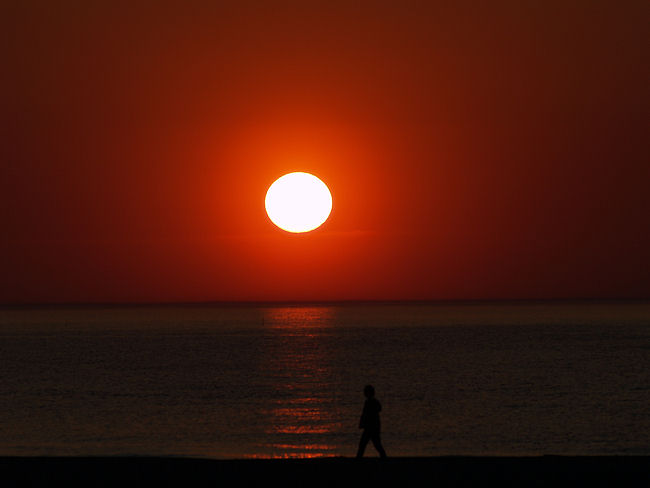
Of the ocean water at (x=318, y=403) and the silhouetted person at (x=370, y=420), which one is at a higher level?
the ocean water at (x=318, y=403)

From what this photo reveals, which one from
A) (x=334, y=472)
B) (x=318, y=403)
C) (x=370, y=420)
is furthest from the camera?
(x=318, y=403)

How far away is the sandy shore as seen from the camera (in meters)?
18.4

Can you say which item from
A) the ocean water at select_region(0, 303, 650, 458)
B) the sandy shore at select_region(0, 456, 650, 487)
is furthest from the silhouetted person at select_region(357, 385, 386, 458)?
the ocean water at select_region(0, 303, 650, 458)

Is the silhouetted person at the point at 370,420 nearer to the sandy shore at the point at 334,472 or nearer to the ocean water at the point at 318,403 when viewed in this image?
the sandy shore at the point at 334,472

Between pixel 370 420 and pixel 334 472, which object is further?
pixel 370 420

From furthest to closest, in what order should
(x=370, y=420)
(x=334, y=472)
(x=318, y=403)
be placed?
(x=318, y=403) < (x=370, y=420) < (x=334, y=472)

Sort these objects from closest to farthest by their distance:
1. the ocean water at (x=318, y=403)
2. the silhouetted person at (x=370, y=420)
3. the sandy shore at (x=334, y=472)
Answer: the sandy shore at (x=334, y=472), the silhouetted person at (x=370, y=420), the ocean water at (x=318, y=403)

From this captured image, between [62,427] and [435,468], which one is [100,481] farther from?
[62,427]

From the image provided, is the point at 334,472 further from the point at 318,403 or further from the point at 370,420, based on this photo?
the point at 318,403

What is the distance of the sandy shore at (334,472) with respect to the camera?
60.2 feet

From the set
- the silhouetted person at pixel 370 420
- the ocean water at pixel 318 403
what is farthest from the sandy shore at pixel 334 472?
the ocean water at pixel 318 403

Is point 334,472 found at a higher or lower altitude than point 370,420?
lower

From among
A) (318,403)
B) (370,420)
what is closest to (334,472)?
(370,420)

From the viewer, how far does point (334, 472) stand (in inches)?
767
